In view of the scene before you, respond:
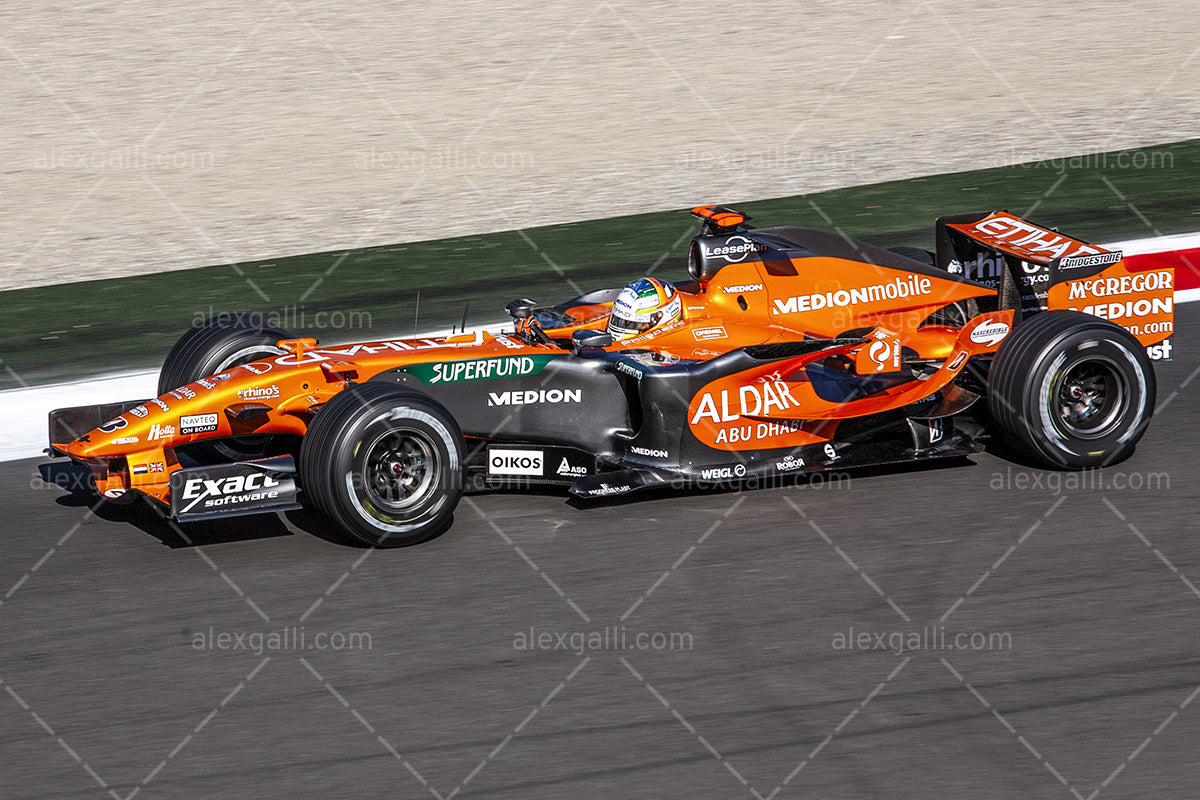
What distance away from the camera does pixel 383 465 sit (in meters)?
6.55

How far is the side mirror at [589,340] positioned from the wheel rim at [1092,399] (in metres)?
2.17

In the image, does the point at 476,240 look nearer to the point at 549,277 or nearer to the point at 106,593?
the point at 549,277

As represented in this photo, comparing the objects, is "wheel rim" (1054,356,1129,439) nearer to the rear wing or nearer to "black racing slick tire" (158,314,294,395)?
the rear wing

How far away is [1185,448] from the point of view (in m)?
7.70

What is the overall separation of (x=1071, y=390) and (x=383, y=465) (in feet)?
10.8
